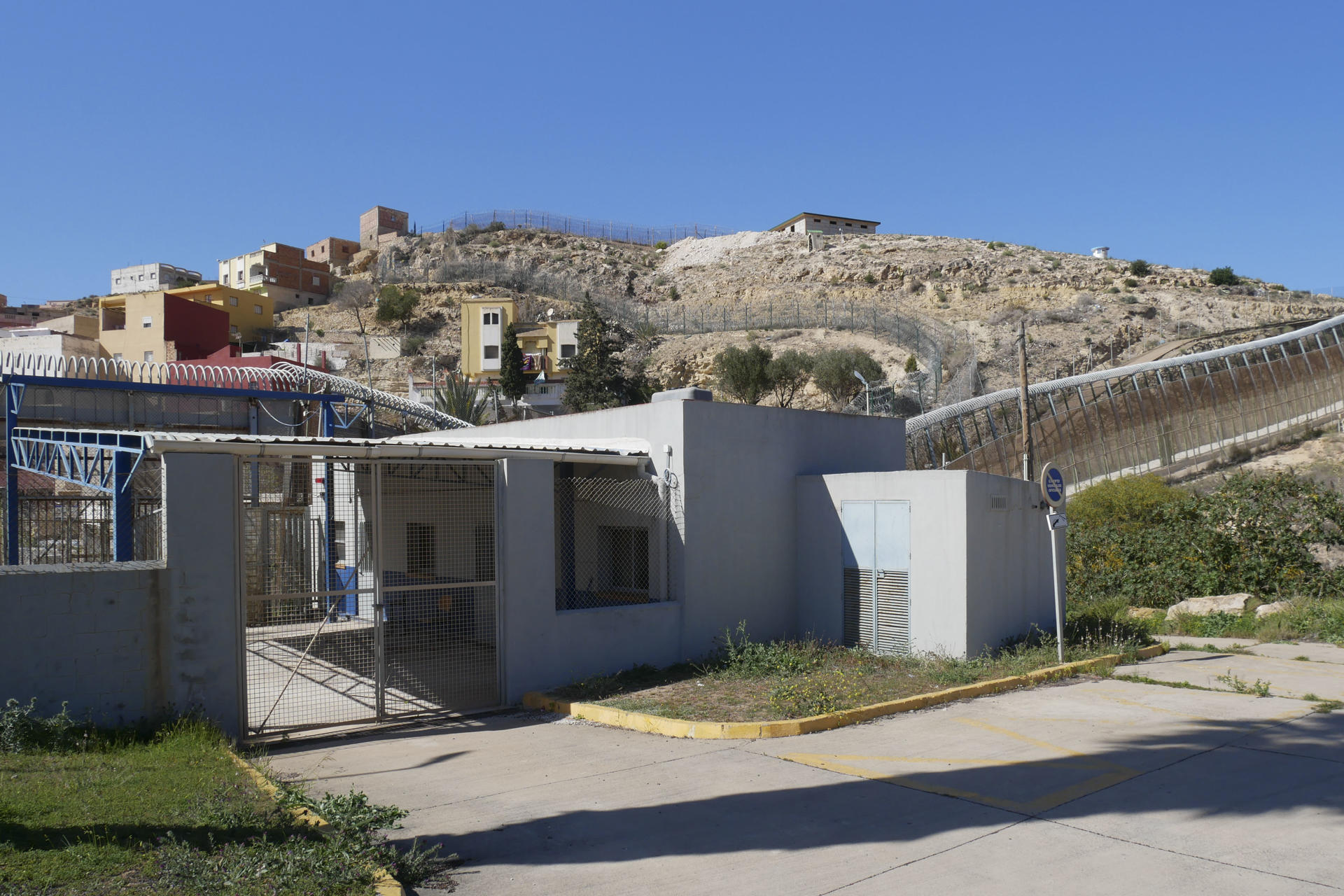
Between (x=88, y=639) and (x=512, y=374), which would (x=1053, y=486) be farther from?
(x=512, y=374)

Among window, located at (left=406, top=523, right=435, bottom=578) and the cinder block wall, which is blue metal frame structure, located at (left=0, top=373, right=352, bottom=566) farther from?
the cinder block wall

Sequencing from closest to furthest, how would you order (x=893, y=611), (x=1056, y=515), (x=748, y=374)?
(x=1056, y=515), (x=893, y=611), (x=748, y=374)

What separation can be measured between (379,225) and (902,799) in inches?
4483

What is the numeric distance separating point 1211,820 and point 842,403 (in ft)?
141

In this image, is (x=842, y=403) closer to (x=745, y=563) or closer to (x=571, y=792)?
(x=745, y=563)

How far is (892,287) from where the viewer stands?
76.2 metres

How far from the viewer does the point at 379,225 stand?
111 meters

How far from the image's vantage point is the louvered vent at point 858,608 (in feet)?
43.5

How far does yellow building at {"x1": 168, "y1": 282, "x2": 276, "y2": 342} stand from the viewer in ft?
253

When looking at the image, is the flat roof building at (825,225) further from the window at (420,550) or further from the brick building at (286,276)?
the window at (420,550)

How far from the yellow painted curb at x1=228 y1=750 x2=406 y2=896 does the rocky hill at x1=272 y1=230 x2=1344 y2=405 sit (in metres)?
39.7

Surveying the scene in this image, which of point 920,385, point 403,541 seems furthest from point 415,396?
point 403,541

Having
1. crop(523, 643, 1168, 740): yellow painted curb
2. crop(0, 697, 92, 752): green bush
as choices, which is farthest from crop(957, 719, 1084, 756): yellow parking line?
crop(0, 697, 92, 752): green bush

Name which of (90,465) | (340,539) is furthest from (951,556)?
(340,539)
